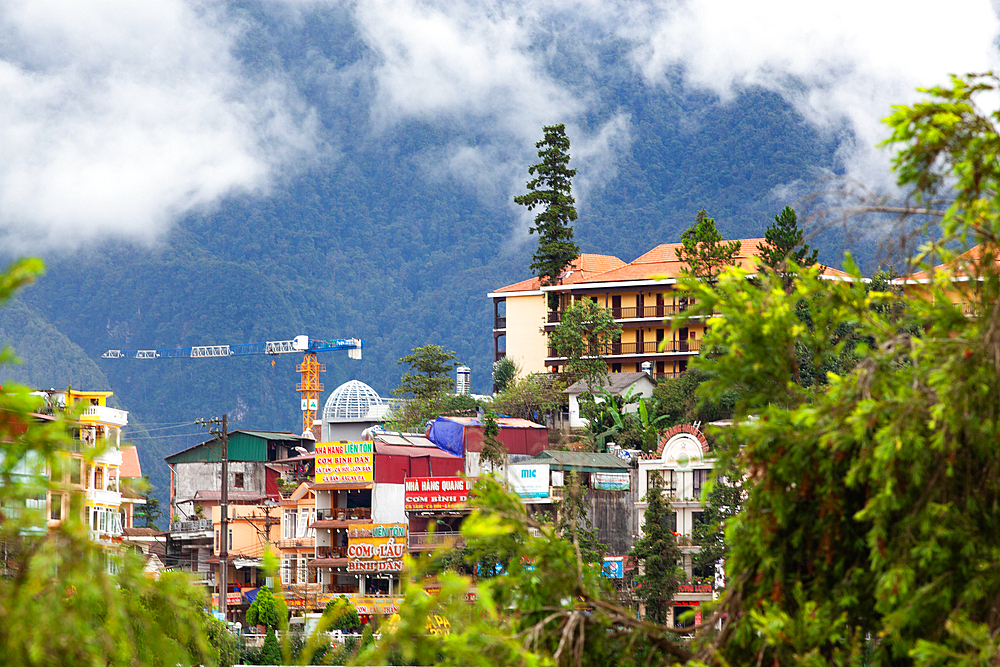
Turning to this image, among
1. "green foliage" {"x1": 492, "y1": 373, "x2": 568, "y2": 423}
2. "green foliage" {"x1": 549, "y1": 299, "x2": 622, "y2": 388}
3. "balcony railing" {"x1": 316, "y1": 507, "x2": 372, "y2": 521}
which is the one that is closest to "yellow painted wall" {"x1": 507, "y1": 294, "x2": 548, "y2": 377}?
"green foliage" {"x1": 549, "y1": 299, "x2": 622, "y2": 388}

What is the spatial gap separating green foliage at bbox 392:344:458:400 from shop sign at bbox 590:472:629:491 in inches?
1293

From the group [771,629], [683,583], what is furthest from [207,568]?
[771,629]

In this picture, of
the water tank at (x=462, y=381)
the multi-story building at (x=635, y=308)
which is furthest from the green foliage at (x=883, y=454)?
the water tank at (x=462, y=381)

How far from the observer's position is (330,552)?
71000 millimetres

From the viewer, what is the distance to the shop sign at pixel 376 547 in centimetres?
6694

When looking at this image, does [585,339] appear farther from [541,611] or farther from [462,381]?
[541,611]

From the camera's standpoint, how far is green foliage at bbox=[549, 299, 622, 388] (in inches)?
3351

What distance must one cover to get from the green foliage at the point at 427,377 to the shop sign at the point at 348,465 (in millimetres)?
26793

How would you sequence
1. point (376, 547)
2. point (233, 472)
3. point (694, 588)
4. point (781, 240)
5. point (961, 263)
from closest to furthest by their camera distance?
1. point (961, 263)
2. point (694, 588)
3. point (376, 547)
4. point (781, 240)
5. point (233, 472)

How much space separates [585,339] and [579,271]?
16.1 meters

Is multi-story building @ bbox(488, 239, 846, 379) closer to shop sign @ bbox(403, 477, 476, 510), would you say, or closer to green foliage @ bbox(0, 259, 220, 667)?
shop sign @ bbox(403, 477, 476, 510)

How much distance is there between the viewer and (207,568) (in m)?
83.1

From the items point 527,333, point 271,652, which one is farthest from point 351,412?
point 271,652

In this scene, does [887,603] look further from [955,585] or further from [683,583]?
[683,583]
